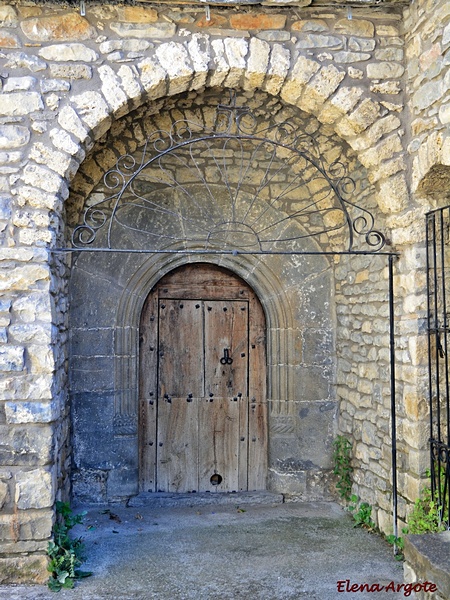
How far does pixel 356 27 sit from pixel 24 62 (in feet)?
7.19

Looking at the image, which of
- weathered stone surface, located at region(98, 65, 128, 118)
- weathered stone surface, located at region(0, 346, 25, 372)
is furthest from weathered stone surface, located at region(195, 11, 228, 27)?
weathered stone surface, located at region(0, 346, 25, 372)

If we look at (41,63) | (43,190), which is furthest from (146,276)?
(41,63)

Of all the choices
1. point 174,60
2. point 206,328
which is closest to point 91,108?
point 174,60

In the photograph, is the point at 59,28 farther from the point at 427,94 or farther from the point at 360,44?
the point at 427,94

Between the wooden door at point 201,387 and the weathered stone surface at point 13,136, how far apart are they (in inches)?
72.1

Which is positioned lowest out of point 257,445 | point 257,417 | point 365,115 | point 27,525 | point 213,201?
point 27,525

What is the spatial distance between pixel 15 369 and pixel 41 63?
75.2 inches

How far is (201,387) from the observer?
525cm

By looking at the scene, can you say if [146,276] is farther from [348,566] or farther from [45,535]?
[348,566]

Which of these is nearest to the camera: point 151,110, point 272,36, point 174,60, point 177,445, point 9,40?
point 9,40

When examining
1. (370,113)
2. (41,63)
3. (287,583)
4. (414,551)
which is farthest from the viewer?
(370,113)

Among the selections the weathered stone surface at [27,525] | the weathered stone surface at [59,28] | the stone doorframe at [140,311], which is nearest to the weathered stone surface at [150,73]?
the weathered stone surface at [59,28]

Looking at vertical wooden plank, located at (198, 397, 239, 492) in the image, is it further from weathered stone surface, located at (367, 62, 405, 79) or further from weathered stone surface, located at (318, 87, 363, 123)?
weathered stone surface, located at (367, 62, 405, 79)

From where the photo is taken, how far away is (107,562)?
3.91 metres
